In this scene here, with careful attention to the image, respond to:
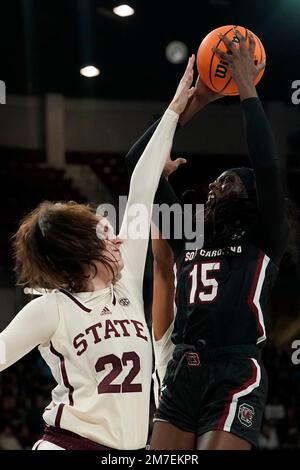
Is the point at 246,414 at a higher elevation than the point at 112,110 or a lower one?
lower

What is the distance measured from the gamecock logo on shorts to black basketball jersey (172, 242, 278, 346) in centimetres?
19

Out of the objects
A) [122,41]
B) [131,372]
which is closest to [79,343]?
[131,372]

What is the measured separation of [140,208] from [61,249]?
0.27 m

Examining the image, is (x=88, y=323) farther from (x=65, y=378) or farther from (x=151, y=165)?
(x=151, y=165)

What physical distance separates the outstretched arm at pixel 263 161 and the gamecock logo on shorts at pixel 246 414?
0.47 meters

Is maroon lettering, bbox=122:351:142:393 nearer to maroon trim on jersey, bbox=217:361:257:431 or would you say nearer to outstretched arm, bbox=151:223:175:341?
maroon trim on jersey, bbox=217:361:257:431

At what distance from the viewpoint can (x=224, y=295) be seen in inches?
97.7

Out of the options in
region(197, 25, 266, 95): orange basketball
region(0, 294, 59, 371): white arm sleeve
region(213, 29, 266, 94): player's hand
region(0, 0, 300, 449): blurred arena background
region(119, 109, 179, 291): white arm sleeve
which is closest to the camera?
region(0, 294, 59, 371): white arm sleeve

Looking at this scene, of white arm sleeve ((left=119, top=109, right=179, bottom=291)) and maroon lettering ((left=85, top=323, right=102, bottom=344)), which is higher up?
white arm sleeve ((left=119, top=109, right=179, bottom=291))

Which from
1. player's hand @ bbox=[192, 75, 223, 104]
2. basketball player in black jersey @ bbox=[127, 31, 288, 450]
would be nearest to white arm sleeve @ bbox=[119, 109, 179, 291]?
basketball player in black jersey @ bbox=[127, 31, 288, 450]

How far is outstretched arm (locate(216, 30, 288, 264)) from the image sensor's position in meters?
2.46

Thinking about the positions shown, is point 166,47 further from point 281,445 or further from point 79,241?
point 79,241
